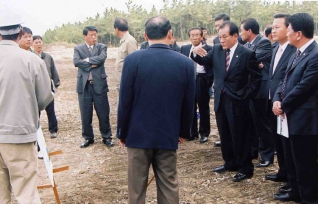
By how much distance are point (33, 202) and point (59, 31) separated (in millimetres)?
37662

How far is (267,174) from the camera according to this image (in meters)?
4.58

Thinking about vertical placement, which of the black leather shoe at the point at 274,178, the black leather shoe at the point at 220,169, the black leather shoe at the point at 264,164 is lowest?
the black leather shoe at the point at 220,169

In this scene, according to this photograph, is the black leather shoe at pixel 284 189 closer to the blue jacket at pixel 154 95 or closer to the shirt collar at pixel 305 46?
the shirt collar at pixel 305 46

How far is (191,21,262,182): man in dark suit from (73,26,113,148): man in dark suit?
214 cm

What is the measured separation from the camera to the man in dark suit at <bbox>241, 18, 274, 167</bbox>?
4.89 metres

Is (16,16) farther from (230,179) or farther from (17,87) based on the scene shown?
(230,179)

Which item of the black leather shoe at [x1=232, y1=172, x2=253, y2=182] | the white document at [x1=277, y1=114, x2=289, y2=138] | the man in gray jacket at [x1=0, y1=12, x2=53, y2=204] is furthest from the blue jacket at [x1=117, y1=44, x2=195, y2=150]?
the black leather shoe at [x1=232, y1=172, x2=253, y2=182]

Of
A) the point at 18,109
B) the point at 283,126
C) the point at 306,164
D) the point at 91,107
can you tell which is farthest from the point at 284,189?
the point at 91,107

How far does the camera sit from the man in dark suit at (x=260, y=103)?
4887 millimetres

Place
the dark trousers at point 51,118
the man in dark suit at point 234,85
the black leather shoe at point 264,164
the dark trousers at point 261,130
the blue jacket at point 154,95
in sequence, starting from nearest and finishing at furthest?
the blue jacket at point 154,95
the man in dark suit at point 234,85
the black leather shoe at point 264,164
the dark trousers at point 261,130
the dark trousers at point 51,118

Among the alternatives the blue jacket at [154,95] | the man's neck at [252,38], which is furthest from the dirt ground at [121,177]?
the man's neck at [252,38]

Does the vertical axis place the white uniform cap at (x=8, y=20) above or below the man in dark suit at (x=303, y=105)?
above

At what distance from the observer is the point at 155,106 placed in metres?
2.96

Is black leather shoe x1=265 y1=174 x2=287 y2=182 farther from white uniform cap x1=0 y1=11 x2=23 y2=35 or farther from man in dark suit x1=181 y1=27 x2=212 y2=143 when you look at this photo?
white uniform cap x1=0 y1=11 x2=23 y2=35
